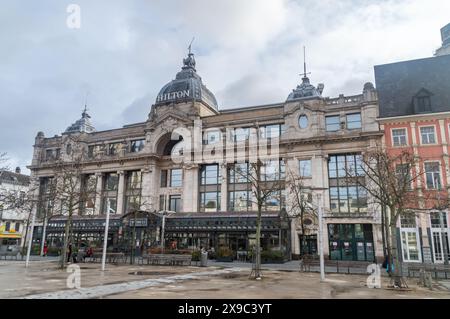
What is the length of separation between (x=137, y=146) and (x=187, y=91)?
11.7 meters

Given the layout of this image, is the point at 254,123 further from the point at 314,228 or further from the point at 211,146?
the point at 314,228

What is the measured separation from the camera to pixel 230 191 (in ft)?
149

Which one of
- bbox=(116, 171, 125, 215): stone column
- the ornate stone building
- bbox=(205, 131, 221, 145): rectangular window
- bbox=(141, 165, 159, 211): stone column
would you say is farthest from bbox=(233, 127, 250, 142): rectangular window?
bbox=(116, 171, 125, 215): stone column

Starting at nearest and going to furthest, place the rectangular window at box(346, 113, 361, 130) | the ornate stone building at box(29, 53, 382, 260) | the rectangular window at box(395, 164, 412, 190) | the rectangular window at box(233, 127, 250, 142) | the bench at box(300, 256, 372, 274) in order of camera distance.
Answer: the rectangular window at box(395, 164, 412, 190) → the bench at box(300, 256, 372, 274) → the ornate stone building at box(29, 53, 382, 260) → the rectangular window at box(346, 113, 361, 130) → the rectangular window at box(233, 127, 250, 142)

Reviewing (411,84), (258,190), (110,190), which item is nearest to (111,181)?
(110,190)

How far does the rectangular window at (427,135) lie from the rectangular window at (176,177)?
3100cm

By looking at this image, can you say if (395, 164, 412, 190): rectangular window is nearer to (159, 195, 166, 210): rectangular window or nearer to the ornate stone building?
the ornate stone building

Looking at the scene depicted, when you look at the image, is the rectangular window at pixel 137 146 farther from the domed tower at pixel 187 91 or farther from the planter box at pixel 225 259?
the planter box at pixel 225 259

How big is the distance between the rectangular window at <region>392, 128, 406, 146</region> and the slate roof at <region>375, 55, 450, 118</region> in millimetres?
2262

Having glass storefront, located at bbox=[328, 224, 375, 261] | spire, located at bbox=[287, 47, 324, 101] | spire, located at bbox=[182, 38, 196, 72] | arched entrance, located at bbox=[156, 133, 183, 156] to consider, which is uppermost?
spire, located at bbox=[182, 38, 196, 72]

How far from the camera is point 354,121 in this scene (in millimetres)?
41625

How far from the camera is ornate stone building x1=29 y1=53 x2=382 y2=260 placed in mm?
39438

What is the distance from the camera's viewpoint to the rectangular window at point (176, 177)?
49.6 meters
